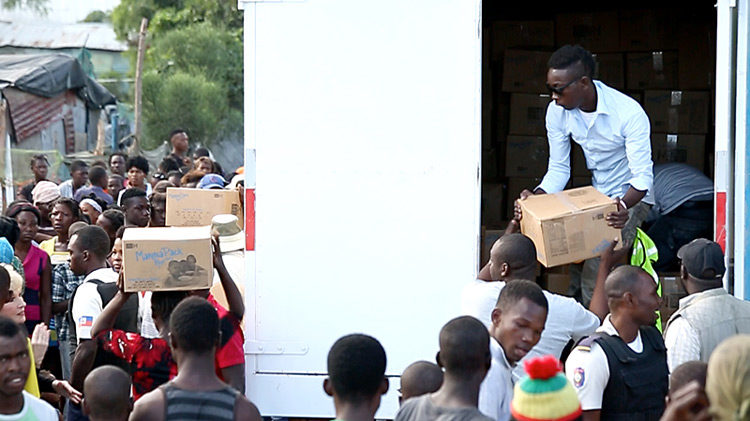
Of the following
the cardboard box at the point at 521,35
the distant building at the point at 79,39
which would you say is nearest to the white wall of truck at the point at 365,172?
the cardboard box at the point at 521,35

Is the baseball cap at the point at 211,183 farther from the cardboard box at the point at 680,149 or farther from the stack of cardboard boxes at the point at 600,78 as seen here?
the cardboard box at the point at 680,149

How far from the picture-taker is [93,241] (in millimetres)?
5418

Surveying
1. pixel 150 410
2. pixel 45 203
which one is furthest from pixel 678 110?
pixel 150 410

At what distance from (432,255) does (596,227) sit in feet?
2.64

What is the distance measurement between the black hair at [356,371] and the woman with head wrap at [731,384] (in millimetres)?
1124

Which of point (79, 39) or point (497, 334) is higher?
point (79, 39)

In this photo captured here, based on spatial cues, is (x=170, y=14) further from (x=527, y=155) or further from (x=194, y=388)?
(x=194, y=388)

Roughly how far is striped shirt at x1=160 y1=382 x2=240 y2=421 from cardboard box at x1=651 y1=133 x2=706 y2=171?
209 inches

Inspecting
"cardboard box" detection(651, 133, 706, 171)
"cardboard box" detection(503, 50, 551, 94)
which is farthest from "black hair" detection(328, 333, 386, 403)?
"cardboard box" detection(651, 133, 706, 171)

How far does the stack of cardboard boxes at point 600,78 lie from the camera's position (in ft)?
25.8

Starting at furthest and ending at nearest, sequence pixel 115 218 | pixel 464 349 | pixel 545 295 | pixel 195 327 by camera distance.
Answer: pixel 115 218 < pixel 545 295 < pixel 195 327 < pixel 464 349

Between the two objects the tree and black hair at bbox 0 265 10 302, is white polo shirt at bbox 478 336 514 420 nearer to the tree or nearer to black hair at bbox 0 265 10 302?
black hair at bbox 0 265 10 302

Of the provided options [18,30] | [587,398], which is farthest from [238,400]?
[18,30]

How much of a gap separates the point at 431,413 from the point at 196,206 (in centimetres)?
377
